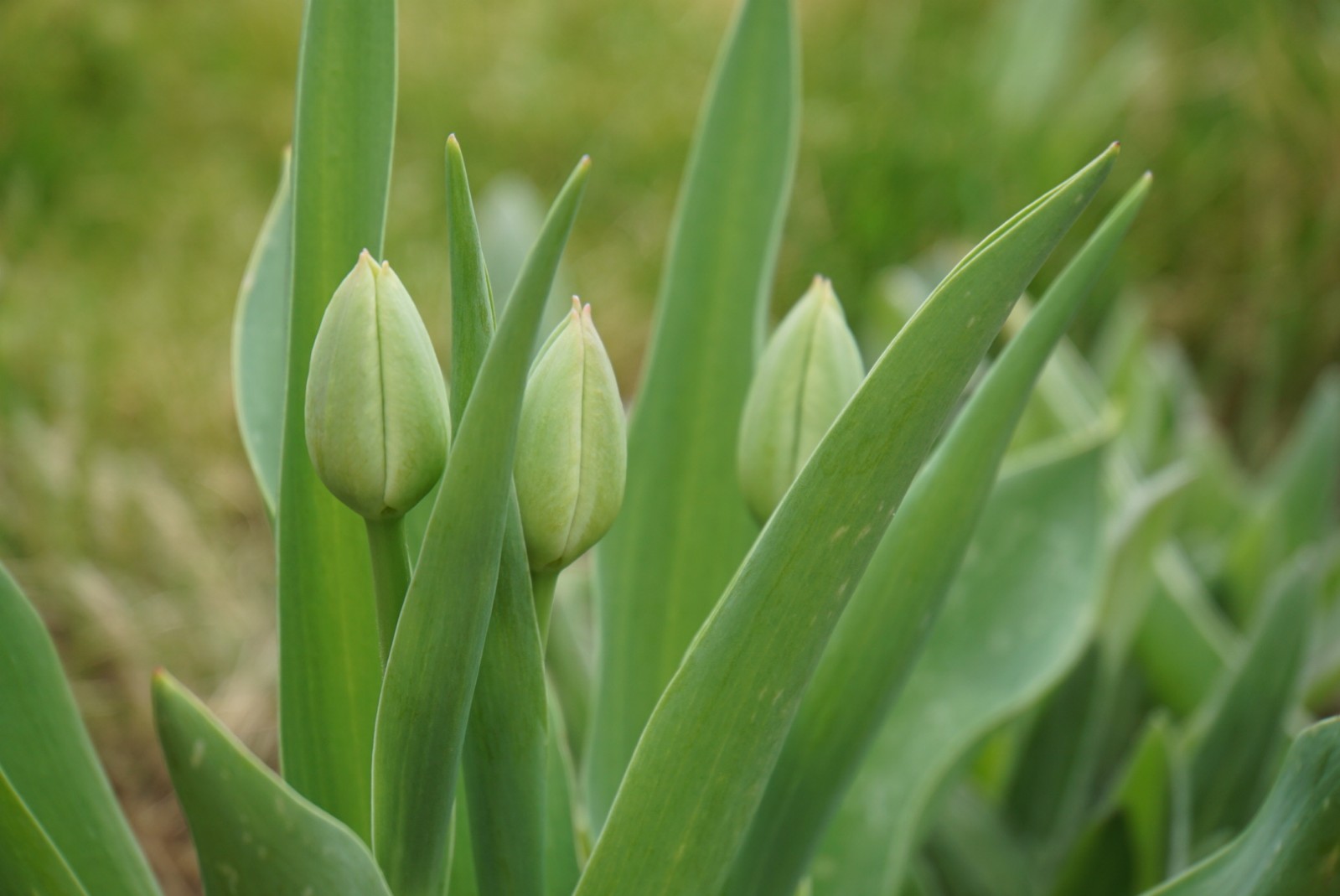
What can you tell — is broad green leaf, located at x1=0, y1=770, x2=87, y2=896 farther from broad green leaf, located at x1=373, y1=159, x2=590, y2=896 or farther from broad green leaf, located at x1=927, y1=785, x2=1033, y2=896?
broad green leaf, located at x1=927, y1=785, x2=1033, y2=896

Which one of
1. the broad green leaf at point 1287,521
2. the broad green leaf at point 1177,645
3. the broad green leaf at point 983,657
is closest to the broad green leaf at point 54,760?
the broad green leaf at point 983,657

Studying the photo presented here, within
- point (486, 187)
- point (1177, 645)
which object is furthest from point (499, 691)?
point (486, 187)

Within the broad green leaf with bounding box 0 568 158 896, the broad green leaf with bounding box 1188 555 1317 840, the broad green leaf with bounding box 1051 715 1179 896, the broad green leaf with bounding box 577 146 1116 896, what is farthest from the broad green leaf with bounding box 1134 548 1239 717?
the broad green leaf with bounding box 0 568 158 896

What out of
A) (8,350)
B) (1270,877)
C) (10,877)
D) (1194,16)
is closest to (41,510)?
(8,350)

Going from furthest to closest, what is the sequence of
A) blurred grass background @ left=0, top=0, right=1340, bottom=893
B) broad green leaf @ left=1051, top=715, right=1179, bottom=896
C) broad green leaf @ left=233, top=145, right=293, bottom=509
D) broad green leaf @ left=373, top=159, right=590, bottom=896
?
blurred grass background @ left=0, top=0, right=1340, bottom=893 < broad green leaf @ left=1051, top=715, right=1179, bottom=896 < broad green leaf @ left=233, top=145, right=293, bottom=509 < broad green leaf @ left=373, top=159, right=590, bottom=896

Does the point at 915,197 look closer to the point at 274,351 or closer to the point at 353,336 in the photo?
the point at 274,351

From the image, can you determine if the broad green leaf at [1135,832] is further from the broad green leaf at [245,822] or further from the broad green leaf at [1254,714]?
the broad green leaf at [245,822]
